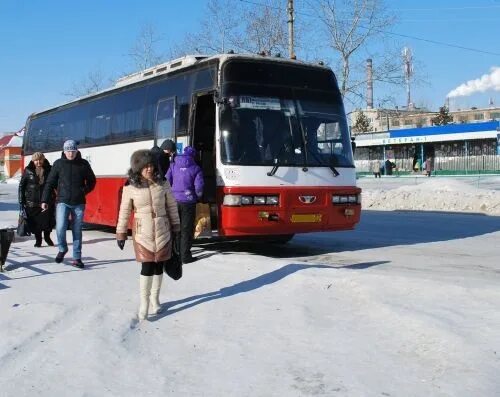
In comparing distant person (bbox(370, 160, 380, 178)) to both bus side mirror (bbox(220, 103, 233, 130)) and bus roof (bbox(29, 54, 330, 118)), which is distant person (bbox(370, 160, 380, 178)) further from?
bus side mirror (bbox(220, 103, 233, 130))

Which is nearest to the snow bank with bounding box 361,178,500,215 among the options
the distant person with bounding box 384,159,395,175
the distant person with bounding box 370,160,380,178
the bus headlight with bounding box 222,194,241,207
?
the bus headlight with bounding box 222,194,241,207

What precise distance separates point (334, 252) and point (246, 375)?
7072mm

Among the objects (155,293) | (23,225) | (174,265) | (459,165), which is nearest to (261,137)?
(174,265)

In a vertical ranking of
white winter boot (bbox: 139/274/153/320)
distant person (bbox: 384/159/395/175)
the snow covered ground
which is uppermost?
distant person (bbox: 384/159/395/175)

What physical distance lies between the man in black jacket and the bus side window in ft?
7.97

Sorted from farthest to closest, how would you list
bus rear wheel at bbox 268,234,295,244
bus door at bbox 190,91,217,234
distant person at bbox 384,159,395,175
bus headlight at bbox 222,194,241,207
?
1. distant person at bbox 384,159,395,175
2. bus rear wheel at bbox 268,234,295,244
3. bus door at bbox 190,91,217,234
4. bus headlight at bbox 222,194,241,207

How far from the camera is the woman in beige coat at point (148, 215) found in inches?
250

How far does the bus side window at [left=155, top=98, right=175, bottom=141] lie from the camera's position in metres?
11.5

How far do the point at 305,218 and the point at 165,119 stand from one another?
10.9 feet

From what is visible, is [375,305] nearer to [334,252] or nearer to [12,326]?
[12,326]

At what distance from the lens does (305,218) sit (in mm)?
10594

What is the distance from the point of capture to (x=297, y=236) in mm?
14812

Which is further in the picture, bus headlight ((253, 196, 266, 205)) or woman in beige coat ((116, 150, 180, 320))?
bus headlight ((253, 196, 266, 205))

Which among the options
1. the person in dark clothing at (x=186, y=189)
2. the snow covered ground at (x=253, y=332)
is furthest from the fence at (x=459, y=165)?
the snow covered ground at (x=253, y=332)
